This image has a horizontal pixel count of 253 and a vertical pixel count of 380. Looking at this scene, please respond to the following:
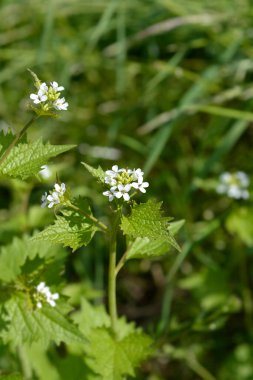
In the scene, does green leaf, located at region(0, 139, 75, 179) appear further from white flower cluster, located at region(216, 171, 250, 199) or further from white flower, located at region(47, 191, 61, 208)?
white flower cluster, located at region(216, 171, 250, 199)

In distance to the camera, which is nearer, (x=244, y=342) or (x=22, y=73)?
(x=244, y=342)

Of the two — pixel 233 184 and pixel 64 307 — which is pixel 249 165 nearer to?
pixel 233 184

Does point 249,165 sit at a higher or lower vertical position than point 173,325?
higher

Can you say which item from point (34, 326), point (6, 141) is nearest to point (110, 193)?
point (6, 141)

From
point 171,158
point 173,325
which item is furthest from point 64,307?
point 171,158

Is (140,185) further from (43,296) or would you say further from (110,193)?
(43,296)

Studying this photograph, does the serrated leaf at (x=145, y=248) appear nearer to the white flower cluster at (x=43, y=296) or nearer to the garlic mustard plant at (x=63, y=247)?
the garlic mustard plant at (x=63, y=247)

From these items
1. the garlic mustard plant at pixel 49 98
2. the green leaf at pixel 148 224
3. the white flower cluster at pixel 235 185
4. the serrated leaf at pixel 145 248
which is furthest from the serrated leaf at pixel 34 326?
the white flower cluster at pixel 235 185
